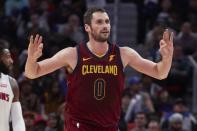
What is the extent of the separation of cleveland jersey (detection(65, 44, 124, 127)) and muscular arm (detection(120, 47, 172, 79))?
0.19 m

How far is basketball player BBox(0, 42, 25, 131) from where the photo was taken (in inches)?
264

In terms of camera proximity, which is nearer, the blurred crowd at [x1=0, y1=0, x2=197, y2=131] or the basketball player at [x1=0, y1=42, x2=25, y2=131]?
the basketball player at [x1=0, y1=42, x2=25, y2=131]

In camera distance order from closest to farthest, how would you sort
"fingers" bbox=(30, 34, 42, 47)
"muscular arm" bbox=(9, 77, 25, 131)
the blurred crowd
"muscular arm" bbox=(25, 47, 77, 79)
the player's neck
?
"fingers" bbox=(30, 34, 42, 47)
"muscular arm" bbox=(25, 47, 77, 79)
"muscular arm" bbox=(9, 77, 25, 131)
the player's neck
the blurred crowd

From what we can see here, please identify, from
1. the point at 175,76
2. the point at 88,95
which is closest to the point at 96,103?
the point at 88,95

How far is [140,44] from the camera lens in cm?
1703

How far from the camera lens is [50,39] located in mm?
15703

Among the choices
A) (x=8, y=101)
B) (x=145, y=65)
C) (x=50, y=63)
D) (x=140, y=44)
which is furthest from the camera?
(x=140, y=44)

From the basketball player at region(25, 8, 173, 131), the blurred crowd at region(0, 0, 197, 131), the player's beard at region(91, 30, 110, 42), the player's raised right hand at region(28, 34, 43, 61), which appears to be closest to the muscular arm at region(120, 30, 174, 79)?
the basketball player at region(25, 8, 173, 131)

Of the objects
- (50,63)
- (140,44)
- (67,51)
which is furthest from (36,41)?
(140,44)

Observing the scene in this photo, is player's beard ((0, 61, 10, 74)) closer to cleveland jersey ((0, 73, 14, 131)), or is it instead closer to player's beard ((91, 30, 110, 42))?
cleveland jersey ((0, 73, 14, 131))

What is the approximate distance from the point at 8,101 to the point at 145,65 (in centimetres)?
140

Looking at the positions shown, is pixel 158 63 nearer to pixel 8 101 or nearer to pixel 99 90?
pixel 99 90

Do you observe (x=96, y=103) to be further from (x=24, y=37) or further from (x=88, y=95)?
(x=24, y=37)

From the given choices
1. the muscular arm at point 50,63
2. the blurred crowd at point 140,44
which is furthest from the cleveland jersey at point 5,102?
the blurred crowd at point 140,44
